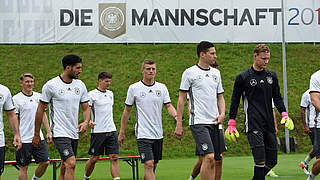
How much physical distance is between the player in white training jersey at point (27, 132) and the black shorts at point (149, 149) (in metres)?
2.65

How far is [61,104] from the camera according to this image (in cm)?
979

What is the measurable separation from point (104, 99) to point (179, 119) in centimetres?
451

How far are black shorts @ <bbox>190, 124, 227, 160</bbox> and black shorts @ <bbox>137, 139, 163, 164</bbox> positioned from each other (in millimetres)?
1083

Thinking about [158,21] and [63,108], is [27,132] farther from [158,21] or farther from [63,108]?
[158,21]

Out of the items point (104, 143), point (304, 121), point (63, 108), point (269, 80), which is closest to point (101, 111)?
point (104, 143)

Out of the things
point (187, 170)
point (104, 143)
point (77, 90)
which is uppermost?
point (77, 90)

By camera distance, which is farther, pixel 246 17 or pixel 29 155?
pixel 246 17

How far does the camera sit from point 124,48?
3184 cm

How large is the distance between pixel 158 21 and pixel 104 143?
1394 centimetres

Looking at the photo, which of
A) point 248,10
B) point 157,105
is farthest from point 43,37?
point 157,105

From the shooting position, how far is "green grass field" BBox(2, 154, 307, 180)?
47.4ft

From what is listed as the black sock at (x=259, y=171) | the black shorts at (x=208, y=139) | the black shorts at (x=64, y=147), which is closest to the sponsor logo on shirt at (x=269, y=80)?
the black shorts at (x=208, y=139)

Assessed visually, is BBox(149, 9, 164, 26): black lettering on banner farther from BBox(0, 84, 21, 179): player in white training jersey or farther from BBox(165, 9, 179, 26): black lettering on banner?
BBox(0, 84, 21, 179): player in white training jersey

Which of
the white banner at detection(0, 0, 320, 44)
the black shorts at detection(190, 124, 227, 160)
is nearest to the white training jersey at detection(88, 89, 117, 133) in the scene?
the black shorts at detection(190, 124, 227, 160)
